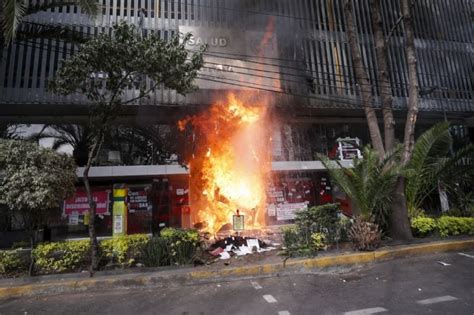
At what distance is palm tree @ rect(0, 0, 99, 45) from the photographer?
21.7ft

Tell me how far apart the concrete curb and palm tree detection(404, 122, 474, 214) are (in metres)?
2.15

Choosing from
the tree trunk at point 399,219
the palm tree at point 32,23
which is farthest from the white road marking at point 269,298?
the palm tree at point 32,23

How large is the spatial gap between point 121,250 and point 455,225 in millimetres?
8822

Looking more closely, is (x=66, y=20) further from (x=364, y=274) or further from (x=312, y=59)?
(x=364, y=274)

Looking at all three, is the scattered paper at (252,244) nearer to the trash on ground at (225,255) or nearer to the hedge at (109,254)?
the trash on ground at (225,255)

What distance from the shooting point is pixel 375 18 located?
983 centimetres

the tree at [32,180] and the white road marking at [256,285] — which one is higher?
the tree at [32,180]

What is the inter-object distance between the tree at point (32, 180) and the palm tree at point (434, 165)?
29.2 feet

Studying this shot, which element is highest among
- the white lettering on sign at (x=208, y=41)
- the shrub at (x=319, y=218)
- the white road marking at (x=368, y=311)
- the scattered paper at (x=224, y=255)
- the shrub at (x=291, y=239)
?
the white lettering on sign at (x=208, y=41)

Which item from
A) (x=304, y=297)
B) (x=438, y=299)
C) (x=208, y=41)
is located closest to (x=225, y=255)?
(x=304, y=297)

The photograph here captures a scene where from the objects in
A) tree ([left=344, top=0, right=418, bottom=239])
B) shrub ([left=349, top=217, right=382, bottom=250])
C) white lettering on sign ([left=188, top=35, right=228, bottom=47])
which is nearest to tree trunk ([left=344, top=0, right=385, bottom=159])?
tree ([left=344, top=0, right=418, bottom=239])

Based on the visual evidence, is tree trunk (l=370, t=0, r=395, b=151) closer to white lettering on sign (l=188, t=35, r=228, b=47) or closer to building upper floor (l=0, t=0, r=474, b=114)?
building upper floor (l=0, t=0, r=474, b=114)

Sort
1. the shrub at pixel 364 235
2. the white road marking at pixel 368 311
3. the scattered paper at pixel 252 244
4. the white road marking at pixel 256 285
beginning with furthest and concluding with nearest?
the scattered paper at pixel 252 244
the shrub at pixel 364 235
the white road marking at pixel 256 285
the white road marking at pixel 368 311

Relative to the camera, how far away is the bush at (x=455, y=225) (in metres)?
8.61
